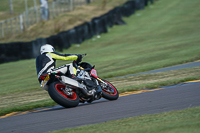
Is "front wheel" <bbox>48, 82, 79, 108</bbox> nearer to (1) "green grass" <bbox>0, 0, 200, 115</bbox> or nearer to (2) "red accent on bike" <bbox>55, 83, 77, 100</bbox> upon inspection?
(2) "red accent on bike" <bbox>55, 83, 77, 100</bbox>

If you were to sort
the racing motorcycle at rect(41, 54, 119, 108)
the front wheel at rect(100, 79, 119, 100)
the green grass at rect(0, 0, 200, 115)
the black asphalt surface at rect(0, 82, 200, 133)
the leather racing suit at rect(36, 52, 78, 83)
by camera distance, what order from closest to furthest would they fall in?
1. the black asphalt surface at rect(0, 82, 200, 133)
2. the racing motorcycle at rect(41, 54, 119, 108)
3. the leather racing suit at rect(36, 52, 78, 83)
4. the front wheel at rect(100, 79, 119, 100)
5. the green grass at rect(0, 0, 200, 115)

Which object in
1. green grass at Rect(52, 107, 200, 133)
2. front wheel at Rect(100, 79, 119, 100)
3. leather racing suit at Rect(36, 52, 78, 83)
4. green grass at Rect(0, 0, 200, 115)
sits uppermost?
leather racing suit at Rect(36, 52, 78, 83)

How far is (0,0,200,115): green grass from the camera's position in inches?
444

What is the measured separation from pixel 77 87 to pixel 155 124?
2954 mm

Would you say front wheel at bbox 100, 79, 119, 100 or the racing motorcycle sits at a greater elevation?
the racing motorcycle

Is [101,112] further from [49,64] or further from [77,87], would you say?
[49,64]

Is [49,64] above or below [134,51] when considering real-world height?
above

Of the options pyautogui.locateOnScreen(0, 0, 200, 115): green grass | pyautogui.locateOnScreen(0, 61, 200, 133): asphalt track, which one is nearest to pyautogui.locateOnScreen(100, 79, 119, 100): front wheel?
pyautogui.locateOnScreen(0, 61, 200, 133): asphalt track

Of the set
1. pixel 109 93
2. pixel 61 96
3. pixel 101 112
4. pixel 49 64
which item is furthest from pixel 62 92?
pixel 109 93

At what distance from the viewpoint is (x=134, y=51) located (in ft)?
67.9

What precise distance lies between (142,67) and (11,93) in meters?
6.00

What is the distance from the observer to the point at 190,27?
27.7 m

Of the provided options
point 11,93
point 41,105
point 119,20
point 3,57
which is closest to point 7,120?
point 41,105

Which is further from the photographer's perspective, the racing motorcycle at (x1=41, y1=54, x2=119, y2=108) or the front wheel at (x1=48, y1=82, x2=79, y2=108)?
the racing motorcycle at (x1=41, y1=54, x2=119, y2=108)
